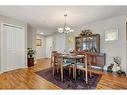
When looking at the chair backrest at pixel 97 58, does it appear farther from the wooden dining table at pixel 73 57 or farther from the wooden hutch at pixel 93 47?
the wooden dining table at pixel 73 57

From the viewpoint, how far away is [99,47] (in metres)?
4.65

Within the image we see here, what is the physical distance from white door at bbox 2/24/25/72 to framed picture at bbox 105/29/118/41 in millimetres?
3754

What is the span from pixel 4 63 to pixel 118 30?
4687mm

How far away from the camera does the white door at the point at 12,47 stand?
417cm

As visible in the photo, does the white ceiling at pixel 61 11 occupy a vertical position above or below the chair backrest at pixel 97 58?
above

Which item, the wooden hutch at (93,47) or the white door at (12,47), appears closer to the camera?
the white door at (12,47)

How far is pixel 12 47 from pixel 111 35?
165 inches

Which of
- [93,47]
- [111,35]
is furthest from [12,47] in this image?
[111,35]

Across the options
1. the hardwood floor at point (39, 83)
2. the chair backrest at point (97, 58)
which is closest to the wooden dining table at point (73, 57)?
the hardwood floor at point (39, 83)

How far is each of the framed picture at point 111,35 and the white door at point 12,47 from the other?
375 cm

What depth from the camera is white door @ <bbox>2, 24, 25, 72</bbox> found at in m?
4.17

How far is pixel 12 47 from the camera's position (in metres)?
4.44
